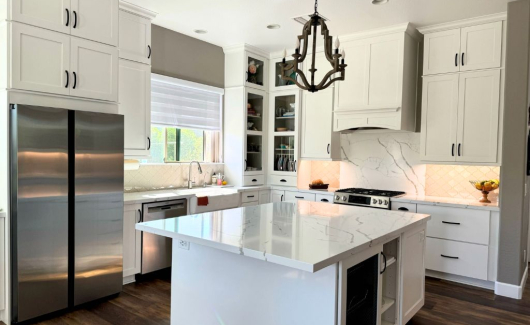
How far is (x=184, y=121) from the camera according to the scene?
486 centimetres

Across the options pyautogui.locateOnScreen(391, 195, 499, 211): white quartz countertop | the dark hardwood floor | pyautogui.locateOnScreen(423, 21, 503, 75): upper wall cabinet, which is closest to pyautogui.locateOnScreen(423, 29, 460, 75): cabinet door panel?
pyautogui.locateOnScreen(423, 21, 503, 75): upper wall cabinet

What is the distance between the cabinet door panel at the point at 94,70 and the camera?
10.4 ft

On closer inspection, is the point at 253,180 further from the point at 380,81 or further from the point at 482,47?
the point at 482,47

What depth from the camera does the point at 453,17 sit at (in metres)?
4.00

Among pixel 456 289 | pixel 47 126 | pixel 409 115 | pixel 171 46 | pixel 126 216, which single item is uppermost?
pixel 171 46

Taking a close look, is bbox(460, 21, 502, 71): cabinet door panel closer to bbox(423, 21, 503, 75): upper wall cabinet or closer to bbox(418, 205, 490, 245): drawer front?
bbox(423, 21, 503, 75): upper wall cabinet

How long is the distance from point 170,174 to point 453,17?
366cm

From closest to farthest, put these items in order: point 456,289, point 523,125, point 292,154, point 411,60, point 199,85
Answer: point 523,125 → point 456,289 → point 411,60 → point 199,85 → point 292,154

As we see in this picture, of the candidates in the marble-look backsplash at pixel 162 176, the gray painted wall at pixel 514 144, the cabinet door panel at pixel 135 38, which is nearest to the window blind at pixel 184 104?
the cabinet door panel at pixel 135 38

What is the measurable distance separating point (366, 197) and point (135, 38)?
Result: 3.15 metres

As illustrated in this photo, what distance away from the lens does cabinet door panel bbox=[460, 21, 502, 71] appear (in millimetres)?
3875

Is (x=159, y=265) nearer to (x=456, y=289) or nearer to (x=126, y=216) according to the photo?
(x=126, y=216)

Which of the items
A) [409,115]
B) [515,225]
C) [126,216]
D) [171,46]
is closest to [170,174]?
[126,216]

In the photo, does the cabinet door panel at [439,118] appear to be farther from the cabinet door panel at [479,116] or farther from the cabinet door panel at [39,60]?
the cabinet door panel at [39,60]
